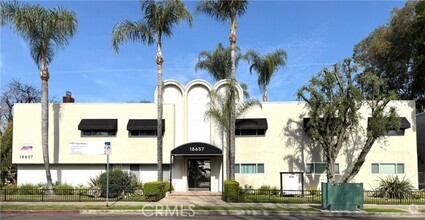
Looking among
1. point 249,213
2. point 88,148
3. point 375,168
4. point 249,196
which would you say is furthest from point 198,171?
point 249,213

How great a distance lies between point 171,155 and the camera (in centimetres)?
2889

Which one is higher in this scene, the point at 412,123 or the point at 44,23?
the point at 44,23

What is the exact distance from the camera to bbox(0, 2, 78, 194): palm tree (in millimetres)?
26297

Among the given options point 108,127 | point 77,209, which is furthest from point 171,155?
point 77,209

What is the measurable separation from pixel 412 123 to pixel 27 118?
2607 centimetres

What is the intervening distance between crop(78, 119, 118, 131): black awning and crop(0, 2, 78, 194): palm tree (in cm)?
275

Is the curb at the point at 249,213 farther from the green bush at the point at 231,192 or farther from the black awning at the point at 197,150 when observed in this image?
the black awning at the point at 197,150

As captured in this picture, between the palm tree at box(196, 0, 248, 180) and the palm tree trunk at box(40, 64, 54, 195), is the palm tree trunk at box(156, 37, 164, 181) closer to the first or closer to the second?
the palm tree at box(196, 0, 248, 180)

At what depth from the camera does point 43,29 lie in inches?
1062

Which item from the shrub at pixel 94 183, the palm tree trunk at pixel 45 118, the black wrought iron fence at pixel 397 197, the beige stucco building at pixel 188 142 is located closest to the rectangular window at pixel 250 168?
the beige stucco building at pixel 188 142

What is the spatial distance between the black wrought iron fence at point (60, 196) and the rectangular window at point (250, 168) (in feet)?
24.5

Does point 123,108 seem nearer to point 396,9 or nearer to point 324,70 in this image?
point 324,70

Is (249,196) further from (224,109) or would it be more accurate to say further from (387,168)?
(387,168)

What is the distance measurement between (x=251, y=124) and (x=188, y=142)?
4.40 m
